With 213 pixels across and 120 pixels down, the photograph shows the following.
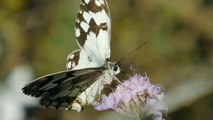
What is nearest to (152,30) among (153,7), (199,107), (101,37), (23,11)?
(153,7)

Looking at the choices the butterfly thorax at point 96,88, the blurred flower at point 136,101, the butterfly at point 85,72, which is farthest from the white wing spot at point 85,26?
the blurred flower at point 136,101

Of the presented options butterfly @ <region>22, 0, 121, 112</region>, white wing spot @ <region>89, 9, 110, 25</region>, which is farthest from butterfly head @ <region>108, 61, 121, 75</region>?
white wing spot @ <region>89, 9, 110, 25</region>

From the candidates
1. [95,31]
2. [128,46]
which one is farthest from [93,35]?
[128,46]

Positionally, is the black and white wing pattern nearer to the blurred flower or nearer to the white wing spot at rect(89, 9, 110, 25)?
the white wing spot at rect(89, 9, 110, 25)

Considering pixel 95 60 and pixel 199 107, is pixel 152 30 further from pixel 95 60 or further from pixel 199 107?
pixel 95 60

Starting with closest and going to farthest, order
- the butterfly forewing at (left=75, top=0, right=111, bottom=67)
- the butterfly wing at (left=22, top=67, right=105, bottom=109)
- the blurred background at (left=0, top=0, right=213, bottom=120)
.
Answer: the butterfly wing at (left=22, top=67, right=105, bottom=109) < the butterfly forewing at (left=75, top=0, right=111, bottom=67) < the blurred background at (left=0, top=0, right=213, bottom=120)

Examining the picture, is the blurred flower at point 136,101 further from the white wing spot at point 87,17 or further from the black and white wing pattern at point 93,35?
the white wing spot at point 87,17
